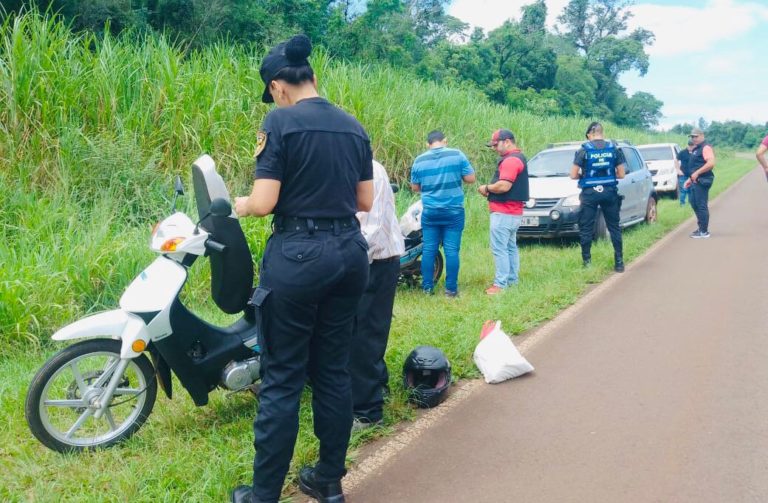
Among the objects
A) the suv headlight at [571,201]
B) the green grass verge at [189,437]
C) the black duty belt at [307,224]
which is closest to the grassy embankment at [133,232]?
the green grass verge at [189,437]

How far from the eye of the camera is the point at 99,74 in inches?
327

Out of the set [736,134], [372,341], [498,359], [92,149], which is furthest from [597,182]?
[736,134]

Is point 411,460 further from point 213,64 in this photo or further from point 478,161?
point 478,161

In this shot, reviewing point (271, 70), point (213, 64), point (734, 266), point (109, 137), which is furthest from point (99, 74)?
point (734, 266)

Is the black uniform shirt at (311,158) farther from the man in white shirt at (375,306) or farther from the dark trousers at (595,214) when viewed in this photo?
the dark trousers at (595,214)

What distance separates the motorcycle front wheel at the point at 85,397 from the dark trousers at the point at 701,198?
10.6m

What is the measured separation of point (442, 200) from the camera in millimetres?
7137

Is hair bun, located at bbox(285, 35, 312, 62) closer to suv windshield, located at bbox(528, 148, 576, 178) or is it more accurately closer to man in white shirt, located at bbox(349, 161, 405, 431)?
man in white shirt, located at bbox(349, 161, 405, 431)

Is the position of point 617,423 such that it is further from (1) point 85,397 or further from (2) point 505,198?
(2) point 505,198

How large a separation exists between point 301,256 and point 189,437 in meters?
1.62

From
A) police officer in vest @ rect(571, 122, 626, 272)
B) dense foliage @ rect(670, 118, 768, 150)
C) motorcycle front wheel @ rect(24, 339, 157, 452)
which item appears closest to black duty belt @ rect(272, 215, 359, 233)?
motorcycle front wheel @ rect(24, 339, 157, 452)

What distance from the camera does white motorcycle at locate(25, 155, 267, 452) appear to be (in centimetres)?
355

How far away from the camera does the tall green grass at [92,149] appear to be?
597 cm

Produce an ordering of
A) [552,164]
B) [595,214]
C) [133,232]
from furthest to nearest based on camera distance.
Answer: [552,164]
[595,214]
[133,232]
